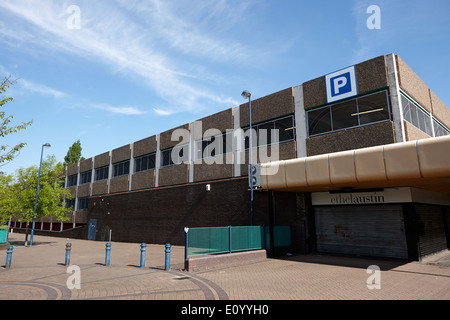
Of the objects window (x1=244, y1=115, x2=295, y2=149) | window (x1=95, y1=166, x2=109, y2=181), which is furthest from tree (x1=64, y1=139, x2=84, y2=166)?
window (x1=244, y1=115, x2=295, y2=149)

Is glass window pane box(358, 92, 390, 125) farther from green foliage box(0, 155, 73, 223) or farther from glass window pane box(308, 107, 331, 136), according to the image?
green foliage box(0, 155, 73, 223)

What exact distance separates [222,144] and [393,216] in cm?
1172

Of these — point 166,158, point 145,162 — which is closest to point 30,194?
point 145,162

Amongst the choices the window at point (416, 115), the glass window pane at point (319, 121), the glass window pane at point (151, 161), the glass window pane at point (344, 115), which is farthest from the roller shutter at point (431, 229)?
the glass window pane at point (151, 161)

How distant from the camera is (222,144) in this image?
2130 cm

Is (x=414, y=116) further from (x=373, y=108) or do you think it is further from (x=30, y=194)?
(x=30, y=194)

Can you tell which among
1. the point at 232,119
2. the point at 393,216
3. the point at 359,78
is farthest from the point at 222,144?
the point at 393,216

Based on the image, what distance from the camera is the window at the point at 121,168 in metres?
30.5

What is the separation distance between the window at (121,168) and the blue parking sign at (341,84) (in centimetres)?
2181

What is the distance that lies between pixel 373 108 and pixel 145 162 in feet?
67.8

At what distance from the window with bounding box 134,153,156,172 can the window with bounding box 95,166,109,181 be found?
251 inches

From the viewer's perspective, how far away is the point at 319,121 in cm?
1653

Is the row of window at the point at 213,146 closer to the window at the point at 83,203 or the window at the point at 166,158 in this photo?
the window at the point at 166,158
